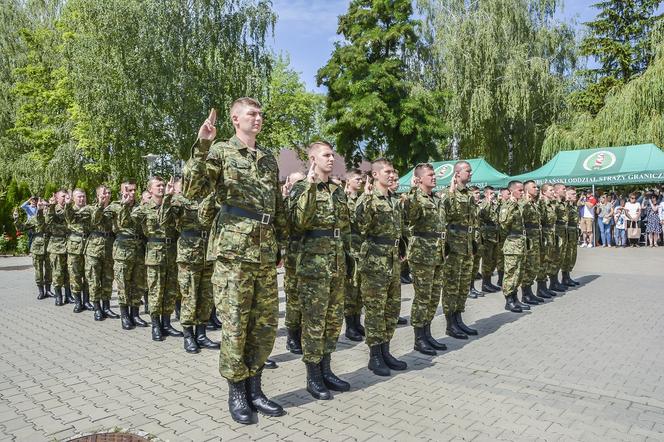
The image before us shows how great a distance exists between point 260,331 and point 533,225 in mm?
6595

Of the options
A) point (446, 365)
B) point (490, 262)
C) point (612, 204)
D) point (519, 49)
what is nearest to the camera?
point (446, 365)

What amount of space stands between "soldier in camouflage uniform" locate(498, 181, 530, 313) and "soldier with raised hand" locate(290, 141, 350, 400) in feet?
15.8

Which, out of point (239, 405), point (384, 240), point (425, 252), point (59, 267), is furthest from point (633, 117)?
point (239, 405)

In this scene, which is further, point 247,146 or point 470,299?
point 470,299

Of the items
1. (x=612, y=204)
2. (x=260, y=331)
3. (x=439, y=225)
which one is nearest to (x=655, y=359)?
(x=439, y=225)

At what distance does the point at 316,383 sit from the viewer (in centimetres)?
461

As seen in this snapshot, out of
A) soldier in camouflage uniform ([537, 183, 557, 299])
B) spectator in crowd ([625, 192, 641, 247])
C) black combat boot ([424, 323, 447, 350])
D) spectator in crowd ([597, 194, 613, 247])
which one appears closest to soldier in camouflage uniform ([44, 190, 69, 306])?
black combat boot ([424, 323, 447, 350])

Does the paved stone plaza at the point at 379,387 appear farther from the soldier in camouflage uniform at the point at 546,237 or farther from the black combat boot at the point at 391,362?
the soldier in camouflage uniform at the point at 546,237

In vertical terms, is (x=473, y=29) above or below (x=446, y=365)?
above

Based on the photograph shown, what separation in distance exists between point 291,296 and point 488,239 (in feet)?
19.4

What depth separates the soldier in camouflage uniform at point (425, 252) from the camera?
235 inches

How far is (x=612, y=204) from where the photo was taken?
2030 centimetres

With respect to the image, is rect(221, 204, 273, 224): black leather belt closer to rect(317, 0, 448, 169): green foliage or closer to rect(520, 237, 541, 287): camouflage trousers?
rect(520, 237, 541, 287): camouflage trousers

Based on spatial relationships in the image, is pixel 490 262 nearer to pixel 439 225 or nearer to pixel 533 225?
pixel 533 225
